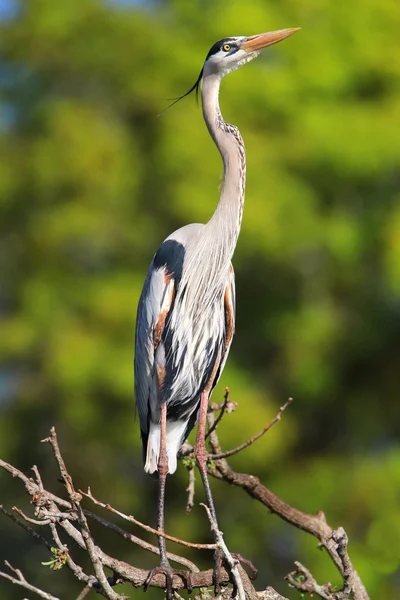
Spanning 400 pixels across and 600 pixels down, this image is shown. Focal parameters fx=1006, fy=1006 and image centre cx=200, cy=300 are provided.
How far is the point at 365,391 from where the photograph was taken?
12.1m

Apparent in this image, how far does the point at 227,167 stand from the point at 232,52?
0.52 metres

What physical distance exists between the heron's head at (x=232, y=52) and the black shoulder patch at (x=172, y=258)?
64cm

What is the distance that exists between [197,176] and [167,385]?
6671 millimetres

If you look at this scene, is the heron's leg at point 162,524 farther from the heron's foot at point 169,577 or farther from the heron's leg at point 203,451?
the heron's leg at point 203,451

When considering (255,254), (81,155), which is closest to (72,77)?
(81,155)

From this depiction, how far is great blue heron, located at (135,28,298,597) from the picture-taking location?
4223mm

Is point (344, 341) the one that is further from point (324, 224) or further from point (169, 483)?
point (169, 483)

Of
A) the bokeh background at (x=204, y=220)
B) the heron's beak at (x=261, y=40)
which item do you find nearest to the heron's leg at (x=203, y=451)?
the heron's beak at (x=261, y=40)

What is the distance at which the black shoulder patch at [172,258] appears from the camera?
4.39 m

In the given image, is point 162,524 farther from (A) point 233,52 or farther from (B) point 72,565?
(A) point 233,52

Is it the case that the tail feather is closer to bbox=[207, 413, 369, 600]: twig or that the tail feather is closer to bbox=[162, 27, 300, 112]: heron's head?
bbox=[207, 413, 369, 600]: twig

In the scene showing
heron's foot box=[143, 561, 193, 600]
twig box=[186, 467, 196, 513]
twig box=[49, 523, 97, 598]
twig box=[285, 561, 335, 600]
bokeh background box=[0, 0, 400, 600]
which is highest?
bokeh background box=[0, 0, 400, 600]

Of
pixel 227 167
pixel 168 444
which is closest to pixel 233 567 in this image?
pixel 168 444

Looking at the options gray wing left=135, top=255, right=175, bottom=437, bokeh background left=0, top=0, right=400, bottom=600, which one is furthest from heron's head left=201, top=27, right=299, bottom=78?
bokeh background left=0, top=0, right=400, bottom=600
